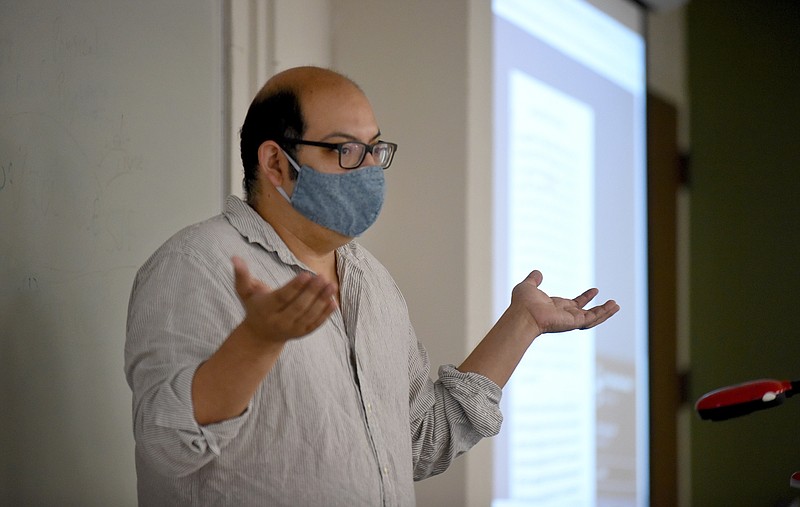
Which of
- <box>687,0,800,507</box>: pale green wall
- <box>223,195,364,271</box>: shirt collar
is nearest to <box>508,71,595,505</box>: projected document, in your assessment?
<box>687,0,800,507</box>: pale green wall

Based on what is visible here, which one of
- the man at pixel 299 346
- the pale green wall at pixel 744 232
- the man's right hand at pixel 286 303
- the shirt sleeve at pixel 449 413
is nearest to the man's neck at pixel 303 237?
the man at pixel 299 346

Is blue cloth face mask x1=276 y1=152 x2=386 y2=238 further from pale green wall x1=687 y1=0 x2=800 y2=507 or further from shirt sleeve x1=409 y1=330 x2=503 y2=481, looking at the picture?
pale green wall x1=687 y1=0 x2=800 y2=507

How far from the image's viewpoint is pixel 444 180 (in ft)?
8.54

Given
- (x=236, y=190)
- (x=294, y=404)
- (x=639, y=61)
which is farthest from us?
(x=639, y=61)

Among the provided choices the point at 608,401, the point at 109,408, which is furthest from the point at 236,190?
the point at 608,401

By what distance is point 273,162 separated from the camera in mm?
1438

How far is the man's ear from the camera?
1430mm

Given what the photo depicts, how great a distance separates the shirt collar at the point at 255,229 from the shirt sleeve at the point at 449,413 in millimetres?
356

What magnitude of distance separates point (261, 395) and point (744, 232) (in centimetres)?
332

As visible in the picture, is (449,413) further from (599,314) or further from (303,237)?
(303,237)

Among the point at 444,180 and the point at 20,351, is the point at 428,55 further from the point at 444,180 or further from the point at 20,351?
the point at 20,351

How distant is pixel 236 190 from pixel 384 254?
2.25ft

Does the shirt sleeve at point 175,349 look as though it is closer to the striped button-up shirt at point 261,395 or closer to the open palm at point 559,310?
the striped button-up shirt at point 261,395

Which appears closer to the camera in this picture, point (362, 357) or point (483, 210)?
point (362, 357)
